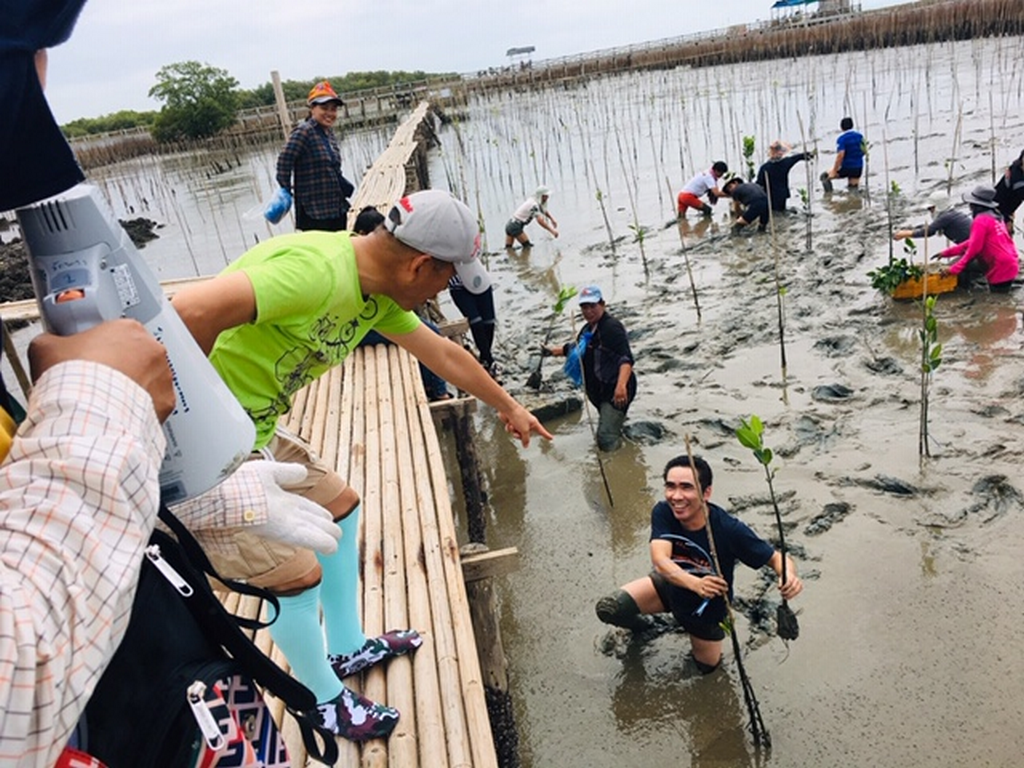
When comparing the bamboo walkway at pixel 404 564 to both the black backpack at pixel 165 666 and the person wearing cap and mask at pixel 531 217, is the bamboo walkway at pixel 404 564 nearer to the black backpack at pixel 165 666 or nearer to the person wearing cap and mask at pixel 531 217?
the black backpack at pixel 165 666

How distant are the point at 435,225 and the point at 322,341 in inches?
17.7

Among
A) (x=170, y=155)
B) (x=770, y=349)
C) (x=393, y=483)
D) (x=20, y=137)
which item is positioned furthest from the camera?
(x=170, y=155)

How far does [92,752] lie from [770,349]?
257 inches

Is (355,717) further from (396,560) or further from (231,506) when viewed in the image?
(231,506)

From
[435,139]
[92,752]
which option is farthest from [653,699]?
[435,139]

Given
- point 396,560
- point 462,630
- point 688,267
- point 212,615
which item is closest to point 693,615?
point 462,630

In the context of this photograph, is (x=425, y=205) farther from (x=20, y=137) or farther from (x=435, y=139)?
(x=435, y=139)

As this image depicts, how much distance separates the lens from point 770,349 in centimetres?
679

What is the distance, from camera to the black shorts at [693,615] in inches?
134

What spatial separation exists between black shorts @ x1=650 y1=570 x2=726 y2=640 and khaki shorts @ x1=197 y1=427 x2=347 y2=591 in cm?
179

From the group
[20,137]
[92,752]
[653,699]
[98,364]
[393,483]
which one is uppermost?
[20,137]

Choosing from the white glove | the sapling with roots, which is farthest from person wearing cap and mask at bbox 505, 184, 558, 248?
the white glove

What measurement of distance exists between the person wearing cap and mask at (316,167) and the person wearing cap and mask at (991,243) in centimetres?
565

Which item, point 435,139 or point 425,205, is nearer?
point 425,205
